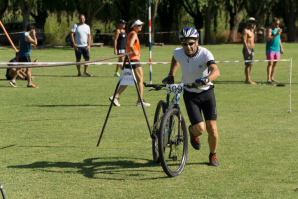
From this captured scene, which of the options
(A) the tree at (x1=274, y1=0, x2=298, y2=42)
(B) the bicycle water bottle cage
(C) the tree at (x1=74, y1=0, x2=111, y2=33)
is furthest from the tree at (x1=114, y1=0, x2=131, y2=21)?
(B) the bicycle water bottle cage

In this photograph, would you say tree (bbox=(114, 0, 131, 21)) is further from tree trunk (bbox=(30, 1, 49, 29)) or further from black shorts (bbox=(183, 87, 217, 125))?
black shorts (bbox=(183, 87, 217, 125))

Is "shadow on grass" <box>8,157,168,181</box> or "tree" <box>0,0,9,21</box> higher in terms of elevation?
"tree" <box>0,0,9,21</box>

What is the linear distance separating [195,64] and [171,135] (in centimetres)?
91

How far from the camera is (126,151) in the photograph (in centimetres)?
739

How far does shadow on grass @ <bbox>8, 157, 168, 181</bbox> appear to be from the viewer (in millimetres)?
6154

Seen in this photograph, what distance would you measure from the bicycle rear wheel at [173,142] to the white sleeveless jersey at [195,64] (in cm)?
48

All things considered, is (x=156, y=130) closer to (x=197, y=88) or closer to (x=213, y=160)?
(x=197, y=88)

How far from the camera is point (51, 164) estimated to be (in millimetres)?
6688

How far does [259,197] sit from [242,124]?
4.18m

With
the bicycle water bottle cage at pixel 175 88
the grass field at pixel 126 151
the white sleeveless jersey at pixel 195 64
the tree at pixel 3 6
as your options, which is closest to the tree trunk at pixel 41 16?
the tree at pixel 3 6

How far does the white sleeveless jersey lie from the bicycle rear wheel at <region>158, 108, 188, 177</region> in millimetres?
483

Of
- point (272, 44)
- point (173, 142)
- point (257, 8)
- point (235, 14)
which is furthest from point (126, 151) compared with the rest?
point (235, 14)

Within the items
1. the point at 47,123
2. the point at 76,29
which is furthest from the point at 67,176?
the point at 76,29

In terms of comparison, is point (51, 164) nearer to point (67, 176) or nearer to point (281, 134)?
point (67, 176)
